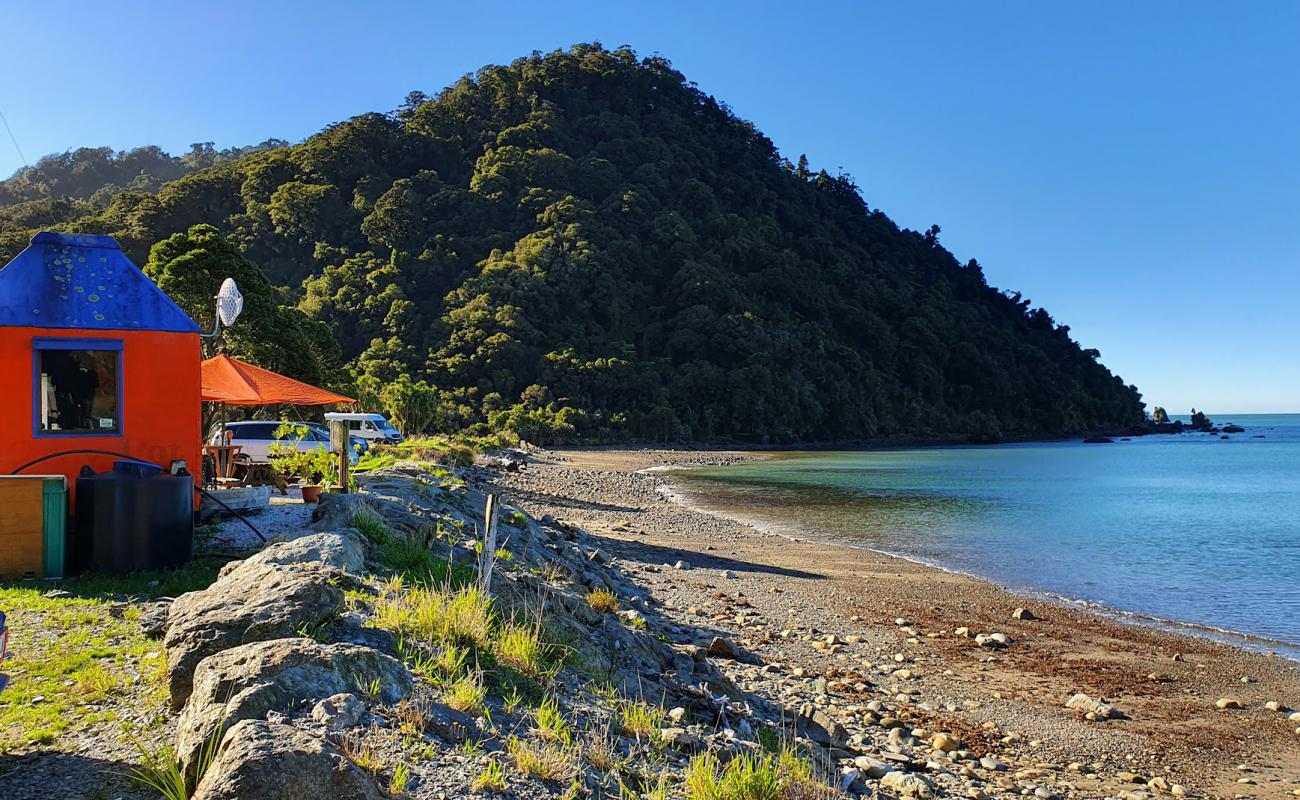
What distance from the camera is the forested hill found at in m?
75.9

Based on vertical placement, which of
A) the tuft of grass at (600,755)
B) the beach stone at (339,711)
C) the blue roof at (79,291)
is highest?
the blue roof at (79,291)

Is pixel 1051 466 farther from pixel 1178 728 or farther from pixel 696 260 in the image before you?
pixel 1178 728

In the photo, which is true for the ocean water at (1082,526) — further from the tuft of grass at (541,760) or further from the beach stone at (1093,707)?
the tuft of grass at (541,760)

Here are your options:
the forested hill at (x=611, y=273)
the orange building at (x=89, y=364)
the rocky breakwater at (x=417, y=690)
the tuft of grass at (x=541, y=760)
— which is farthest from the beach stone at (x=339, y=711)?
the forested hill at (x=611, y=273)

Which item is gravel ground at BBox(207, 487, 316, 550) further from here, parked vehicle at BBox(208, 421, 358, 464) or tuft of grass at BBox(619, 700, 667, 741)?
parked vehicle at BBox(208, 421, 358, 464)

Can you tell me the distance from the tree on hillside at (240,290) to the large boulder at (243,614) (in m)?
26.2

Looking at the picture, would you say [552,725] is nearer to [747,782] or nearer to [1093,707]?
[747,782]

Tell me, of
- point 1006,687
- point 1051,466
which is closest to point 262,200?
point 1051,466

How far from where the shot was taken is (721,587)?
47.2ft

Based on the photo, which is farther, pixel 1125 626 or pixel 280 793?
pixel 1125 626

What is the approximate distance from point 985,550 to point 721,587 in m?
9.75

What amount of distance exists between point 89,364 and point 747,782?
8842 mm

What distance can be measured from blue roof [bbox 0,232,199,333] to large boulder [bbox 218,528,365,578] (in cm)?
411

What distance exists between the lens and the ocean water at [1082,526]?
1540 cm
